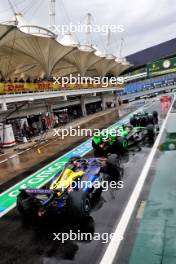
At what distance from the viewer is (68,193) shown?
27.6 feet

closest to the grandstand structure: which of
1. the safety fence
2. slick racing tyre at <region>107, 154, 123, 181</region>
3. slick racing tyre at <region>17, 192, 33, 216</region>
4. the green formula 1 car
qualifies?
the safety fence

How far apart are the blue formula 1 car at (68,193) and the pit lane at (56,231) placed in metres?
0.37

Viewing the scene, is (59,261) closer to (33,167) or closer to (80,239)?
(80,239)

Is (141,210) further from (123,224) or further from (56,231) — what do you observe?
(56,231)

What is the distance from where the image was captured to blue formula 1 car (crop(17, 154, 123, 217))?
790cm

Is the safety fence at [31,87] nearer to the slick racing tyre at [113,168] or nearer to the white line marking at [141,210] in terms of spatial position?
the slick racing tyre at [113,168]

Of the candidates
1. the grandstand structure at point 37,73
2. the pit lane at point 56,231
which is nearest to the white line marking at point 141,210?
the pit lane at point 56,231

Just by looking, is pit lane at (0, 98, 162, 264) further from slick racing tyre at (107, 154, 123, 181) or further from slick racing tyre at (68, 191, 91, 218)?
slick racing tyre at (107, 154, 123, 181)

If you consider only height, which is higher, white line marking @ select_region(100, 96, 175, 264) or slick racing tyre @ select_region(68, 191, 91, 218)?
slick racing tyre @ select_region(68, 191, 91, 218)

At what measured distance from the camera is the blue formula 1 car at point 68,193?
7.90m

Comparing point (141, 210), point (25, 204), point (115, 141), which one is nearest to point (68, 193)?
point (25, 204)

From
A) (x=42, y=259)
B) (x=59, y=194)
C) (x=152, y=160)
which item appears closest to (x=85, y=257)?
(x=42, y=259)

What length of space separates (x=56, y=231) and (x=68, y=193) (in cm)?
109

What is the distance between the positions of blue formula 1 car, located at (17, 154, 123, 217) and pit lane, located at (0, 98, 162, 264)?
0.37 meters
